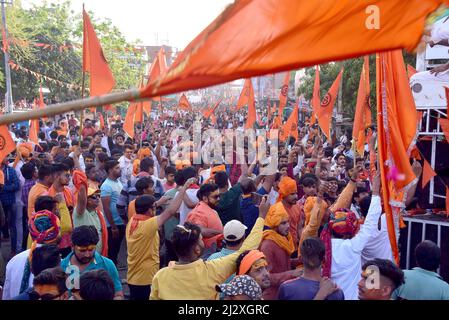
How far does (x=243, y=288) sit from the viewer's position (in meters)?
3.59

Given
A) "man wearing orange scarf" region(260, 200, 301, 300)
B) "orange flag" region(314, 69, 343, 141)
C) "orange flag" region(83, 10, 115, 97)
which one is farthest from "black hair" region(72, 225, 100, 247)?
"orange flag" region(314, 69, 343, 141)

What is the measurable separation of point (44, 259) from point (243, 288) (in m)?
1.60

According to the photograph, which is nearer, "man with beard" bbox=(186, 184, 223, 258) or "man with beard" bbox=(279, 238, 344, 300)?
"man with beard" bbox=(279, 238, 344, 300)

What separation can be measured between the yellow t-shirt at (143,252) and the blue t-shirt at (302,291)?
171 centimetres

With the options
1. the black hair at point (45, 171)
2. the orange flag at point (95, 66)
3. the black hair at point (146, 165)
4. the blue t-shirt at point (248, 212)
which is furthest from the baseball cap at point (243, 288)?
the black hair at point (146, 165)

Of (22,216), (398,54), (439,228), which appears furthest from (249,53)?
(22,216)

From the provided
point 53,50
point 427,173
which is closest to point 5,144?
point 427,173

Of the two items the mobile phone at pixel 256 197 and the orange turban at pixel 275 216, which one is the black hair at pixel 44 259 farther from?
the mobile phone at pixel 256 197

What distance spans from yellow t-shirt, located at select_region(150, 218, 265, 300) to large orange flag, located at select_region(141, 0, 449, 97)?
6.18 ft

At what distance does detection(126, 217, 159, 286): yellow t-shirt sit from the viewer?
17.2ft

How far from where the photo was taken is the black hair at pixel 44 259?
432 centimetres

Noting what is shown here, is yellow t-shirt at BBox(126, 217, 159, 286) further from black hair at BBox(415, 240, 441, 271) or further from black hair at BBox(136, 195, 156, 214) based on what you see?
black hair at BBox(415, 240, 441, 271)

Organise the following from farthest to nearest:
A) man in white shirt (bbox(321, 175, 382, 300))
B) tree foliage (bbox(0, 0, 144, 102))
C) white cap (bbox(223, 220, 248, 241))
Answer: tree foliage (bbox(0, 0, 144, 102))
white cap (bbox(223, 220, 248, 241))
man in white shirt (bbox(321, 175, 382, 300))
